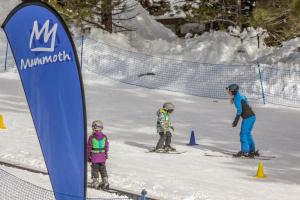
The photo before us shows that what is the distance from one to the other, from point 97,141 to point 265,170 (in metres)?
4.63

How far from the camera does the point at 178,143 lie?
17.6m

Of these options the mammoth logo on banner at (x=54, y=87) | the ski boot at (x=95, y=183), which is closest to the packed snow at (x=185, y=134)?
the ski boot at (x=95, y=183)

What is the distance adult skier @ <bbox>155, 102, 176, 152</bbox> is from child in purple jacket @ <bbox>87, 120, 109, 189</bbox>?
418 cm

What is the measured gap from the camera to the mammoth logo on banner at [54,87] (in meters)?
6.72

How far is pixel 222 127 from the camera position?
2039cm

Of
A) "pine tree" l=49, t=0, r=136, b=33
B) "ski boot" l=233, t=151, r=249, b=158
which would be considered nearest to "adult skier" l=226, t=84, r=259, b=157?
"ski boot" l=233, t=151, r=249, b=158

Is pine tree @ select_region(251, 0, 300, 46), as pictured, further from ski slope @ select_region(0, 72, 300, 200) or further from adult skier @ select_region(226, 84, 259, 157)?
adult skier @ select_region(226, 84, 259, 157)

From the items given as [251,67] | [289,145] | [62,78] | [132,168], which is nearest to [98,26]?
[251,67]

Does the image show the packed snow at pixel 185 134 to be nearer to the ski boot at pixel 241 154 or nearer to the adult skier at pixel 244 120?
the ski boot at pixel 241 154

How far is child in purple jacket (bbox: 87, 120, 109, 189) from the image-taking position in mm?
11273

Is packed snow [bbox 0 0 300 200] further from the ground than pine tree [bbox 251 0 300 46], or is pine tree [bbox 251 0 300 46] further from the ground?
pine tree [bbox 251 0 300 46]

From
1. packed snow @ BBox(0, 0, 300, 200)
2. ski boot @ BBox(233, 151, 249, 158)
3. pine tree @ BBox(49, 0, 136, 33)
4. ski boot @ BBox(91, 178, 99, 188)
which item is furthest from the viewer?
pine tree @ BBox(49, 0, 136, 33)

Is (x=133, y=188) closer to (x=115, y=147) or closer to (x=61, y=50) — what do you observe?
(x=115, y=147)

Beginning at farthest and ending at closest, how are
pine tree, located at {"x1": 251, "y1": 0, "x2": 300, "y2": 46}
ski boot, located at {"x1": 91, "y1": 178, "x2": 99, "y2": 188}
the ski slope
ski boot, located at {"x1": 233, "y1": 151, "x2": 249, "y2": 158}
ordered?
1. pine tree, located at {"x1": 251, "y1": 0, "x2": 300, "y2": 46}
2. ski boot, located at {"x1": 233, "y1": 151, "x2": 249, "y2": 158}
3. the ski slope
4. ski boot, located at {"x1": 91, "y1": 178, "x2": 99, "y2": 188}
